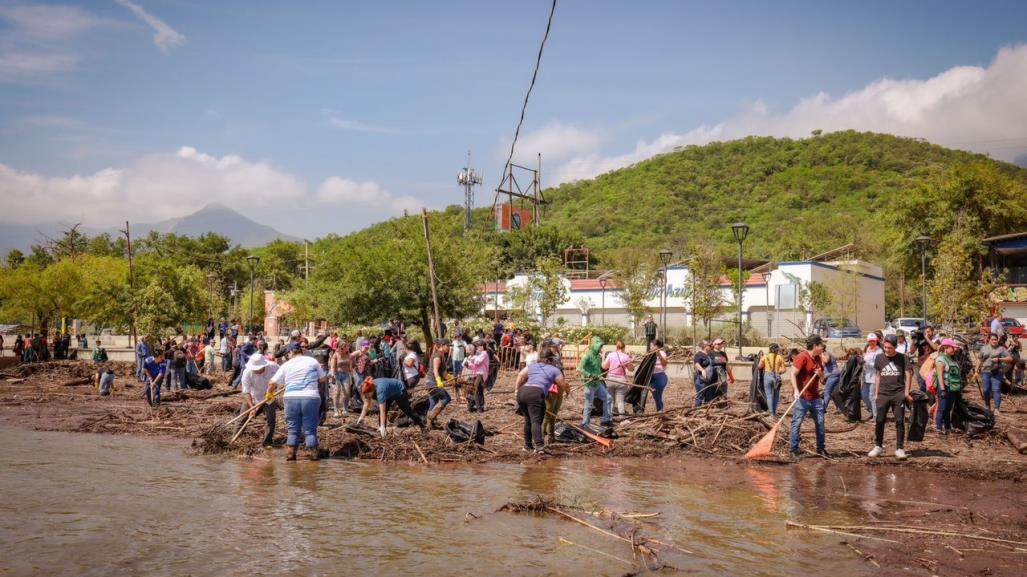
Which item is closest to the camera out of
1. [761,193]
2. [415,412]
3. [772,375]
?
[415,412]

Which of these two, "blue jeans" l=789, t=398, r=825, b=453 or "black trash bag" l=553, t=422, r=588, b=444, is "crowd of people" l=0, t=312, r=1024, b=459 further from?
"black trash bag" l=553, t=422, r=588, b=444

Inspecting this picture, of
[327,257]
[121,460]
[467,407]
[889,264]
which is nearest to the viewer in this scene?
[121,460]

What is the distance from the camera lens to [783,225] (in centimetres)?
9062

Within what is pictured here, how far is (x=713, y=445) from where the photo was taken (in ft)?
41.3

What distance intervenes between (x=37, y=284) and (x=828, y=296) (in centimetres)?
4414

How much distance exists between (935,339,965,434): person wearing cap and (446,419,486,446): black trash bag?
7.47 metres

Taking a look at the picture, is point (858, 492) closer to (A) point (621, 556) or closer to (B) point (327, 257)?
(A) point (621, 556)

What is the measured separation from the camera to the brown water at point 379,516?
683cm

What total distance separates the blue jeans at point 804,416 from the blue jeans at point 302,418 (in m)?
6.88

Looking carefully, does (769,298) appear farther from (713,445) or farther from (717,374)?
(713,445)

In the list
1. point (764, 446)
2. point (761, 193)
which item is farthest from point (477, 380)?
point (761, 193)

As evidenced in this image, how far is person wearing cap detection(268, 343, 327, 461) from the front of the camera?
11.0 m

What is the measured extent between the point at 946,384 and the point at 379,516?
976cm

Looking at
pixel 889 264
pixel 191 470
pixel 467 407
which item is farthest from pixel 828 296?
pixel 191 470
